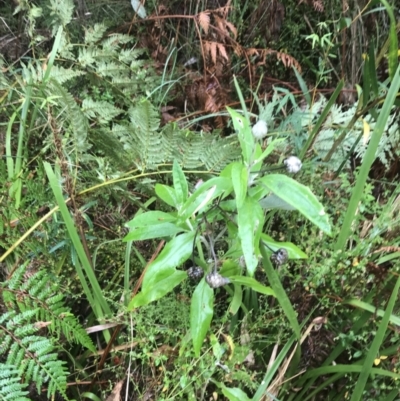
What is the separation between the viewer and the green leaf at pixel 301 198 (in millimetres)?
622

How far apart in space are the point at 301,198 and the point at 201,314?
26 cm

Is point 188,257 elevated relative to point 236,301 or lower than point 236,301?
elevated

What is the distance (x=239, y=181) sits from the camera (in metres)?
0.65

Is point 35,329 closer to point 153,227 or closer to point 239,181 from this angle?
point 153,227

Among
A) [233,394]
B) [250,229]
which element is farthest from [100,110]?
[233,394]

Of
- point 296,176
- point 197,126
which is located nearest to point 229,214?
point 296,176

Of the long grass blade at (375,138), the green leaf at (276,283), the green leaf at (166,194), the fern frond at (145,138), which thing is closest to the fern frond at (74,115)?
the fern frond at (145,138)

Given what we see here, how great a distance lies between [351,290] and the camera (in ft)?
3.07

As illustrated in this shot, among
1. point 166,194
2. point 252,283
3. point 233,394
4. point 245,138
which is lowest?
point 233,394

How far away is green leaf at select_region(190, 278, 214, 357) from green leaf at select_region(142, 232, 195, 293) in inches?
2.6

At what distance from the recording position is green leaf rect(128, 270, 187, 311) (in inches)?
28.4

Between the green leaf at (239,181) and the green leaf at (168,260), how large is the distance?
0.47 feet

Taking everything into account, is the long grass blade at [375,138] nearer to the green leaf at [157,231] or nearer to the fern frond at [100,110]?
the green leaf at [157,231]

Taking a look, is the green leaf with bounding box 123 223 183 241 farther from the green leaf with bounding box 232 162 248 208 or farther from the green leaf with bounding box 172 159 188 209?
the green leaf with bounding box 232 162 248 208
